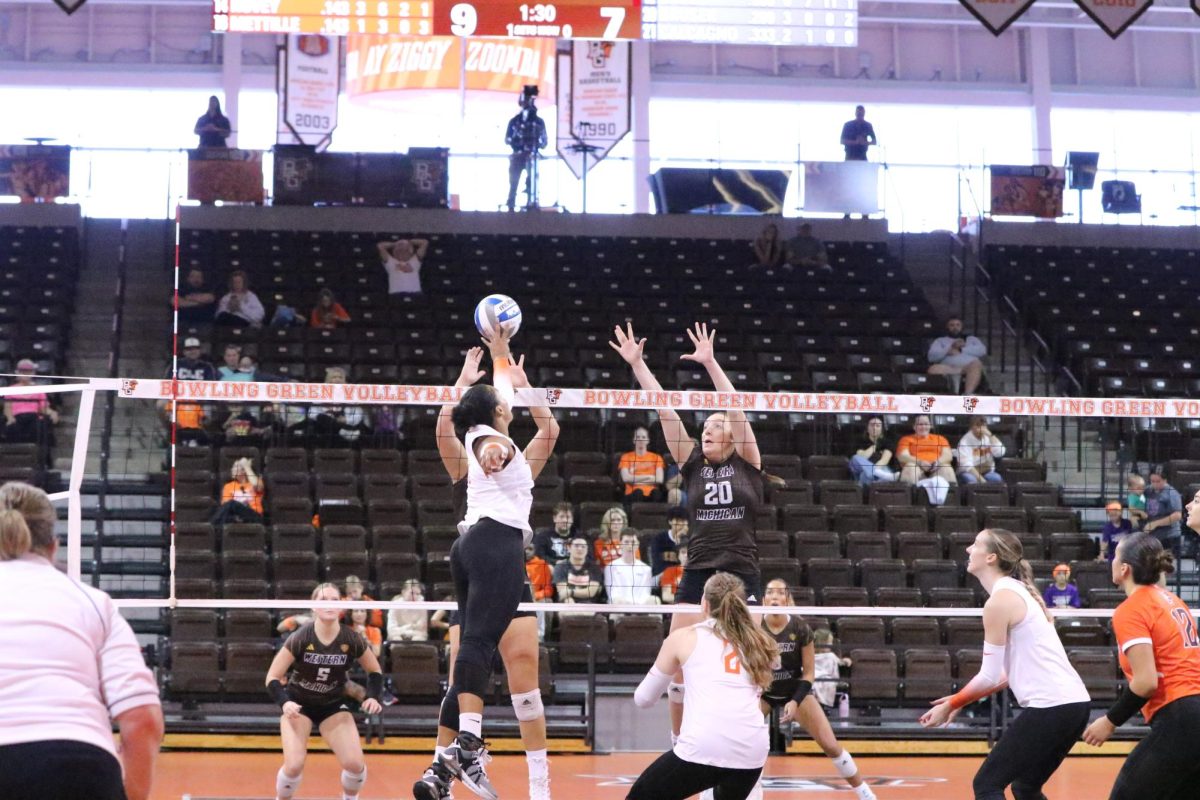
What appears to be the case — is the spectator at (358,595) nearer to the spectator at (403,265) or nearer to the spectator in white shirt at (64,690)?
the spectator at (403,265)

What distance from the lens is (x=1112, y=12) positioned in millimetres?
12250

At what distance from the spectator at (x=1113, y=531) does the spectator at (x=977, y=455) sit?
134 cm

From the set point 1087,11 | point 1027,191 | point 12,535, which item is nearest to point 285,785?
point 12,535

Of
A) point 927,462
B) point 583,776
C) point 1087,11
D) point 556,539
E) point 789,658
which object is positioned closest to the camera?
point 789,658

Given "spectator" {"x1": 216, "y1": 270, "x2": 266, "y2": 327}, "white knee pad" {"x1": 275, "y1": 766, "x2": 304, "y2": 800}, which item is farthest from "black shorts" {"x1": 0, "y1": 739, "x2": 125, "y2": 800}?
A: "spectator" {"x1": 216, "y1": 270, "x2": 266, "y2": 327}

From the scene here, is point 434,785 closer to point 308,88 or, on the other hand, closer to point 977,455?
point 977,455

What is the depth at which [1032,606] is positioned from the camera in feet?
21.3

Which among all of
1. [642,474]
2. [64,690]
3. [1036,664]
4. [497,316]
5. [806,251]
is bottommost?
[1036,664]

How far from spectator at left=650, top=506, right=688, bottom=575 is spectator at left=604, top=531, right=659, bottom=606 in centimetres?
14

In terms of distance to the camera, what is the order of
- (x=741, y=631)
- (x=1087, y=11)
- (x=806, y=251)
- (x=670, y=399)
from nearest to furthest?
(x=741, y=631)
(x=670, y=399)
(x=1087, y=11)
(x=806, y=251)

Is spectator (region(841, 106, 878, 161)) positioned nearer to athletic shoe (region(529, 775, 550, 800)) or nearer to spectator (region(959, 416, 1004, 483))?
spectator (region(959, 416, 1004, 483))

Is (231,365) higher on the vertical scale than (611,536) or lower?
higher

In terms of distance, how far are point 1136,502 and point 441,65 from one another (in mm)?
18548

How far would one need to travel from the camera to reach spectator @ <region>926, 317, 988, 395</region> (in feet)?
58.6
